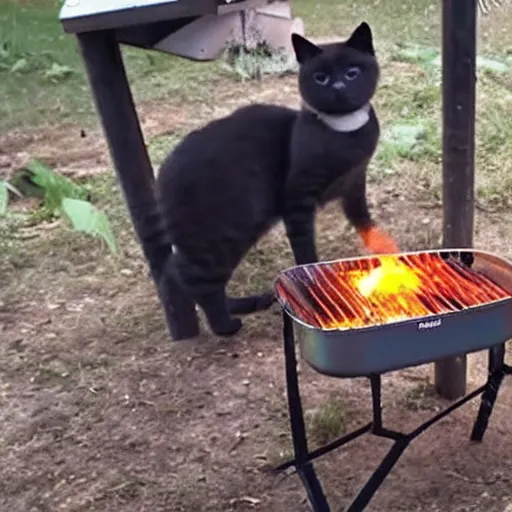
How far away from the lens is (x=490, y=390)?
176cm

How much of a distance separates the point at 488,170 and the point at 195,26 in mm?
1389

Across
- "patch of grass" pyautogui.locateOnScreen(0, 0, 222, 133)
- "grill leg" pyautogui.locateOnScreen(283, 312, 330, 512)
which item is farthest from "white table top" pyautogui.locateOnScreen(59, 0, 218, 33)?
"patch of grass" pyautogui.locateOnScreen(0, 0, 222, 133)

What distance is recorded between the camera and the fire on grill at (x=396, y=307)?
1412mm

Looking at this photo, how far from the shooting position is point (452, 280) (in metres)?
1.63

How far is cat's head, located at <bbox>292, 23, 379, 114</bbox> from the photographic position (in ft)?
6.42

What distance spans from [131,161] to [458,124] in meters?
0.74

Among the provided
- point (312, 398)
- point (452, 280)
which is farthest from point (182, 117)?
point (452, 280)

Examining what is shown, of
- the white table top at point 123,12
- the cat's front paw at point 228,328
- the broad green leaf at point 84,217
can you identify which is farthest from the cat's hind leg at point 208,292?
the white table top at point 123,12

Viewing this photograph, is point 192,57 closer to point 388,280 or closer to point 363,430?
point 388,280

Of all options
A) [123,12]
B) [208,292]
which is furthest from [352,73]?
[208,292]

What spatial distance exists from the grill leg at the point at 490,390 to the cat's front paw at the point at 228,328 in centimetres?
63

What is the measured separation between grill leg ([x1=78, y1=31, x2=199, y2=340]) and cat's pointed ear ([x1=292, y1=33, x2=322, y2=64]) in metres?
0.37

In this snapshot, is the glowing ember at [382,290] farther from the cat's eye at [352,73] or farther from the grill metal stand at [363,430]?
the cat's eye at [352,73]

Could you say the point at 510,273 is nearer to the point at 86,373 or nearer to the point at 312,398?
the point at 312,398
